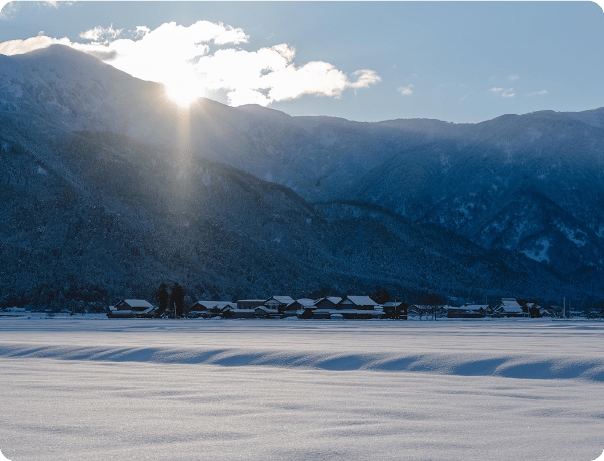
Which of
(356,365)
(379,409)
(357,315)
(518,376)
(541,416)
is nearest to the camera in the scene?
(541,416)

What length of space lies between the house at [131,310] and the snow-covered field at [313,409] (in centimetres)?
10770

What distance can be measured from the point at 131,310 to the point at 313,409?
124 m

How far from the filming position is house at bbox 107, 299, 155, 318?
128375mm

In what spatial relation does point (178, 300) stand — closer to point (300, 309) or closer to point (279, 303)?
point (279, 303)

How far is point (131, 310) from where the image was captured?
130 meters

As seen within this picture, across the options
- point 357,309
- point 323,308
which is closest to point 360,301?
point 357,309

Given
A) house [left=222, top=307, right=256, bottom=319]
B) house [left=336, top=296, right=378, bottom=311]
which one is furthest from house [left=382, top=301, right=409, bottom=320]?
house [left=222, top=307, right=256, bottom=319]

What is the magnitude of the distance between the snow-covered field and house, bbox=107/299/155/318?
107702 millimetres

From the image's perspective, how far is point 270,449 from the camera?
32.5ft

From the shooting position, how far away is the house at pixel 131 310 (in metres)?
128

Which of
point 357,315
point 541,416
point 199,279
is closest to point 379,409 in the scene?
point 541,416

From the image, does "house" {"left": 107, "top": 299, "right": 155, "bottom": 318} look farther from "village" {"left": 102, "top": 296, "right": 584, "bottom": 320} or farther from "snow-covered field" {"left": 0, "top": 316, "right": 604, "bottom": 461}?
"snow-covered field" {"left": 0, "top": 316, "right": 604, "bottom": 461}

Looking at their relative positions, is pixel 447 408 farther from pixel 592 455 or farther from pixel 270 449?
pixel 270 449

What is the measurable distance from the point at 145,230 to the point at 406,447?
195 m
